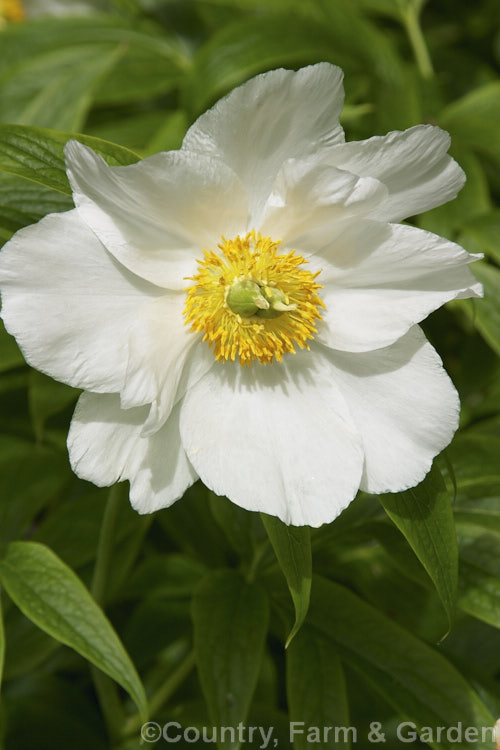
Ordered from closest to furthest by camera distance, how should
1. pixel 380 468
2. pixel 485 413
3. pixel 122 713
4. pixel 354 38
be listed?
pixel 380 468, pixel 122 713, pixel 485 413, pixel 354 38

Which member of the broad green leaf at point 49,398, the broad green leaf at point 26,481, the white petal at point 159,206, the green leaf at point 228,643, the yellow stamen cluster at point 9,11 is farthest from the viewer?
the yellow stamen cluster at point 9,11

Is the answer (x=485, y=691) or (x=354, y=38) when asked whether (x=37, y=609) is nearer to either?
(x=485, y=691)

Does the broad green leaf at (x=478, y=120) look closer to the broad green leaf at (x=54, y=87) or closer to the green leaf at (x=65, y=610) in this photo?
the broad green leaf at (x=54, y=87)

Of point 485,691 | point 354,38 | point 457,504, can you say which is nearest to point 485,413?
point 457,504

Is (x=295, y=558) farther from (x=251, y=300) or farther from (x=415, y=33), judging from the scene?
(x=415, y=33)

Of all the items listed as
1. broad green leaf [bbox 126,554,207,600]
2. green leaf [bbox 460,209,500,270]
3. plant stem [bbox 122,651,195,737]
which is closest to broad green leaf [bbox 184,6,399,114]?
green leaf [bbox 460,209,500,270]

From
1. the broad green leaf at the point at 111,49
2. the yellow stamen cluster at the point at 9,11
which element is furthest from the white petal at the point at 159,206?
the yellow stamen cluster at the point at 9,11
